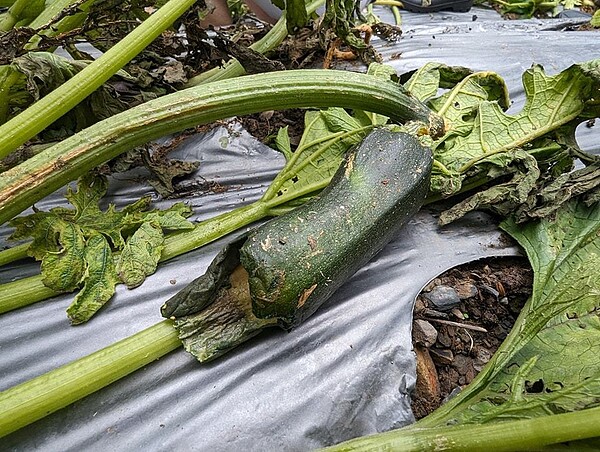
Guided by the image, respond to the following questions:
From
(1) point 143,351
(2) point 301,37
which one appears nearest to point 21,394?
(1) point 143,351

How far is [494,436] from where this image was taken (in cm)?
119

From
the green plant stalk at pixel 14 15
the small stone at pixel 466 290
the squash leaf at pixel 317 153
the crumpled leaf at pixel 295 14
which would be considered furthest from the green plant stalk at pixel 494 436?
the green plant stalk at pixel 14 15

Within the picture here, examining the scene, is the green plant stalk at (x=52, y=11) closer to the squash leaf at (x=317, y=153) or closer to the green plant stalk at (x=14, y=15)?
the green plant stalk at (x=14, y=15)

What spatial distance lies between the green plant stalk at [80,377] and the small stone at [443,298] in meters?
0.86

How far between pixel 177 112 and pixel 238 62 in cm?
86

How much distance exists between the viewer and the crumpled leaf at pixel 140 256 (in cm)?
167

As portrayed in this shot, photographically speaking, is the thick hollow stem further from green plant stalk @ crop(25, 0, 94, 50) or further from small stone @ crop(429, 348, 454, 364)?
small stone @ crop(429, 348, 454, 364)

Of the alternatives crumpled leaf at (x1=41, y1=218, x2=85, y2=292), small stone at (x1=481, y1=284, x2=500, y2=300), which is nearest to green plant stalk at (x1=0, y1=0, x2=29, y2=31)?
crumpled leaf at (x1=41, y1=218, x2=85, y2=292)

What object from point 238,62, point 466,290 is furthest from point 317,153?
point 466,290

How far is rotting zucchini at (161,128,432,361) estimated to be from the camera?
1.46 meters

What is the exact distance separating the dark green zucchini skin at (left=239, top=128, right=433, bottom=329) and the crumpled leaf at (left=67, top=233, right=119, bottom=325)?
47 centimetres

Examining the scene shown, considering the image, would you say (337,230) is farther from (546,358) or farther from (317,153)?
(546,358)

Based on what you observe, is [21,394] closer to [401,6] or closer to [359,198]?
[359,198]

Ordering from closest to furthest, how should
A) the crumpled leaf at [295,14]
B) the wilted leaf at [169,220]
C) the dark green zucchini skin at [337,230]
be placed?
the dark green zucchini skin at [337,230]
the wilted leaf at [169,220]
the crumpled leaf at [295,14]
